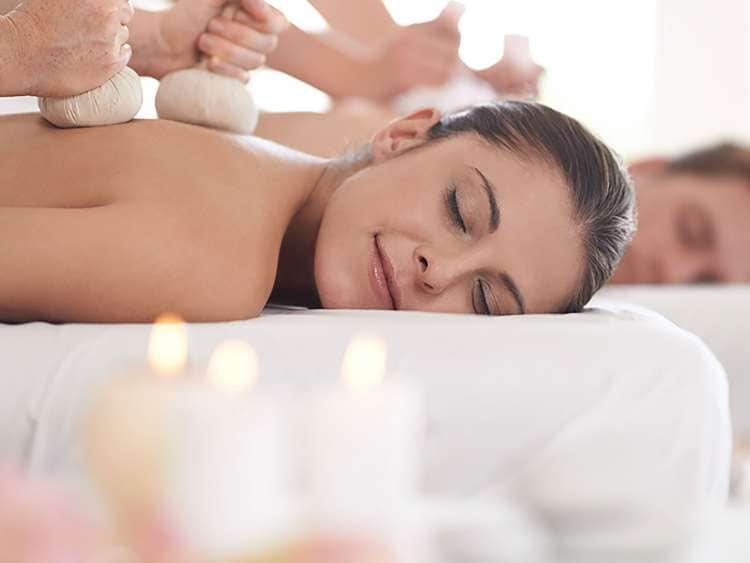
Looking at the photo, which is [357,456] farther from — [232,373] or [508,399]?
[508,399]

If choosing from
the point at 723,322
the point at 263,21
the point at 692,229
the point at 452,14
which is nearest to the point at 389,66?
the point at 452,14

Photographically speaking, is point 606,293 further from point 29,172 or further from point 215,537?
point 215,537

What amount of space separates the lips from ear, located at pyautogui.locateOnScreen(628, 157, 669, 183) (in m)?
1.92

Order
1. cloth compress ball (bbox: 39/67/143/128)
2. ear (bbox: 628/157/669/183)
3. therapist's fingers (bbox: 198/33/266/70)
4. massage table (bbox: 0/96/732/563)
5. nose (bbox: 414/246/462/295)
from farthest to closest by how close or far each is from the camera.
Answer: ear (bbox: 628/157/669/183), therapist's fingers (bbox: 198/33/266/70), cloth compress ball (bbox: 39/67/143/128), nose (bbox: 414/246/462/295), massage table (bbox: 0/96/732/563)

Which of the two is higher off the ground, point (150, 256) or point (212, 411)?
point (212, 411)

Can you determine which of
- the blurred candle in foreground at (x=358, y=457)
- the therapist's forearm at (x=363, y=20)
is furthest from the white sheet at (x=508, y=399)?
the therapist's forearm at (x=363, y=20)

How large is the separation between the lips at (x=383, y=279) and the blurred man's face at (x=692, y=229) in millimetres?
1812

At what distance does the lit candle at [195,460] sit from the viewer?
499mm

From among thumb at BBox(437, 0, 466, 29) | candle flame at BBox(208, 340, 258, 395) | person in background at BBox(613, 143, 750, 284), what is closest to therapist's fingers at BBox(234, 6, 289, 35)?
thumb at BBox(437, 0, 466, 29)

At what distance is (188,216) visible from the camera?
1.38 metres

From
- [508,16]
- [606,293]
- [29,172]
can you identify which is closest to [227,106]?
[29,172]

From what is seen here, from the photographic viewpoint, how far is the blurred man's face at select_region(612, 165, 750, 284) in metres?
3.12

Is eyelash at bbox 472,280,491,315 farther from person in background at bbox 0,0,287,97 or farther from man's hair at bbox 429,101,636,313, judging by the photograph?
person in background at bbox 0,0,287,97

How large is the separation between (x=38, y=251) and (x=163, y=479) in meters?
0.83
